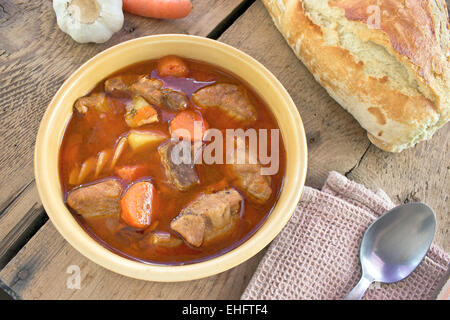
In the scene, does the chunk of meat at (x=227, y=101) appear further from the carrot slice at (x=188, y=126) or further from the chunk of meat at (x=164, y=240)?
the chunk of meat at (x=164, y=240)

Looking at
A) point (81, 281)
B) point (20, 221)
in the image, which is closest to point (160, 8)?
point (20, 221)

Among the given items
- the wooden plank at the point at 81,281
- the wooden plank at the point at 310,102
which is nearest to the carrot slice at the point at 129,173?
the wooden plank at the point at 81,281

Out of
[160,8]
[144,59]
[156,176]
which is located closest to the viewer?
[156,176]

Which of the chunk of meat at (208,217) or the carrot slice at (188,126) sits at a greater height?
the carrot slice at (188,126)

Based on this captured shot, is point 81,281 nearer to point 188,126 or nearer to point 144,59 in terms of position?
point 188,126
